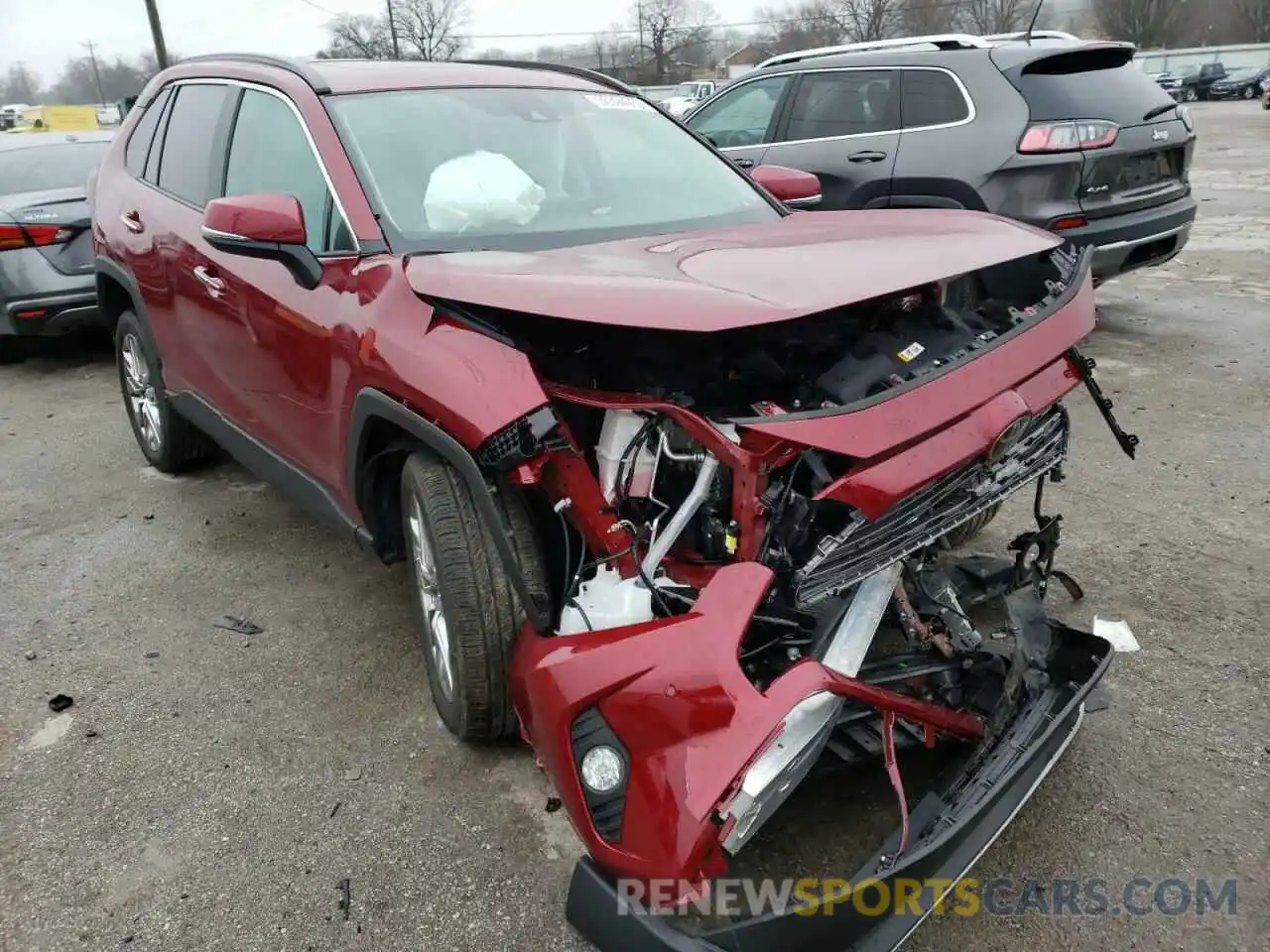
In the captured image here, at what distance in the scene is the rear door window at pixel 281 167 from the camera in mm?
2795

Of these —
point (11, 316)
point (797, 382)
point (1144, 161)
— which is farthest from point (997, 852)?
point (11, 316)

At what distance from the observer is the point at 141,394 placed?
15.5ft

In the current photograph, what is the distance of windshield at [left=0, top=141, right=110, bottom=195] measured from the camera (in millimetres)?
6773

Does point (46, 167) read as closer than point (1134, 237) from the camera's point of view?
No

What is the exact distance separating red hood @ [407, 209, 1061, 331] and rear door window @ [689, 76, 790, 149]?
4.09m

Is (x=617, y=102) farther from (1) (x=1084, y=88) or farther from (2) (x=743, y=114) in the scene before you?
(2) (x=743, y=114)

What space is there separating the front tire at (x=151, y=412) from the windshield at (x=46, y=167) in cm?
284

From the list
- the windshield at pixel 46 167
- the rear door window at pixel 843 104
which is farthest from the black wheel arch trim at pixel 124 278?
the rear door window at pixel 843 104

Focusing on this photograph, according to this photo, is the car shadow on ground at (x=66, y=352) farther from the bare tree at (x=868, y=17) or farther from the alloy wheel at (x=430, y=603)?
the bare tree at (x=868, y=17)

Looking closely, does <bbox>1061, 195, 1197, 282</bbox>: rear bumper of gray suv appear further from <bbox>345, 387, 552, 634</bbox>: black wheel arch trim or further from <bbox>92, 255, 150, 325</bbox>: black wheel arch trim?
<bbox>92, 255, 150, 325</bbox>: black wheel arch trim

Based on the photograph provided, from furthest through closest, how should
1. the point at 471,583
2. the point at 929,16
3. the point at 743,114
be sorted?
1. the point at 929,16
2. the point at 743,114
3. the point at 471,583

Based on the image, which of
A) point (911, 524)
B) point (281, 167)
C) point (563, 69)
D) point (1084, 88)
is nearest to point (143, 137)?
point (281, 167)

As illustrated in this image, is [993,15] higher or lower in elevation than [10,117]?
higher

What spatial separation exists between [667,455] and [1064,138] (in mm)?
4227
